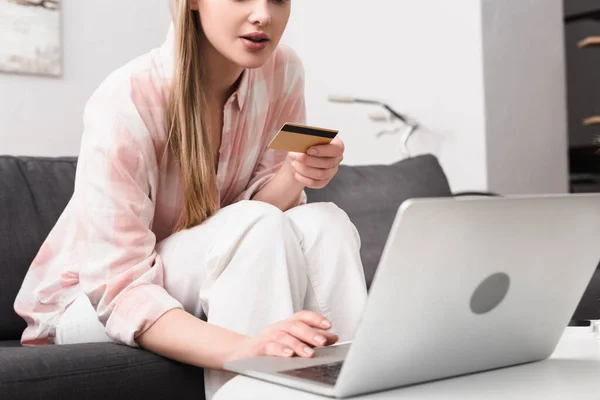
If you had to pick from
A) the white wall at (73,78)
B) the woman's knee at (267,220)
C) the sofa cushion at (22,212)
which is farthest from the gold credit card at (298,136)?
the white wall at (73,78)

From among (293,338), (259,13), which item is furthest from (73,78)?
(293,338)

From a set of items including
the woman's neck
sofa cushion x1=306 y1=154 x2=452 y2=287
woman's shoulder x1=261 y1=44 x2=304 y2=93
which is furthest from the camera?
sofa cushion x1=306 y1=154 x2=452 y2=287

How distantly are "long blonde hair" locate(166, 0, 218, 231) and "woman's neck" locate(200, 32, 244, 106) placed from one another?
0.07 metres

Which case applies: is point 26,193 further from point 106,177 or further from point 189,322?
point 189,322

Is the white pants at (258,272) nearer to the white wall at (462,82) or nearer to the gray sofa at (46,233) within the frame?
the gray sofa at (46,233)

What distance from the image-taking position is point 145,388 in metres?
1.12

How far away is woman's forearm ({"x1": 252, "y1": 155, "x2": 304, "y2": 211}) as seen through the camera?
4.96 feet

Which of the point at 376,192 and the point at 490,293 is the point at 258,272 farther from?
the point at 376,192

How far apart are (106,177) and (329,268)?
0.37m

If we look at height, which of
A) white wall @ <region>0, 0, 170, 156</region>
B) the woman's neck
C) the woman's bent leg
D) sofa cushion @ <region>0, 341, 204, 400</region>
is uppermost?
white wall @ <region>0, 0, 170, 156</region>

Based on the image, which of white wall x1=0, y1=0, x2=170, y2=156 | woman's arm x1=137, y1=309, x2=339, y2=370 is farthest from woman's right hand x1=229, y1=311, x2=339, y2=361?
white wall x1=0, y1=0, x2=170, y2=156

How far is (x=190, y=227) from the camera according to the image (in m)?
1.35

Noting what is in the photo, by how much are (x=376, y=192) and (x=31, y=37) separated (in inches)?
53.3

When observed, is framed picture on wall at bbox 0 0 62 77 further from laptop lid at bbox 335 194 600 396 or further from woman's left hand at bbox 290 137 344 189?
laptop lid at bbox 335 194 600 396
